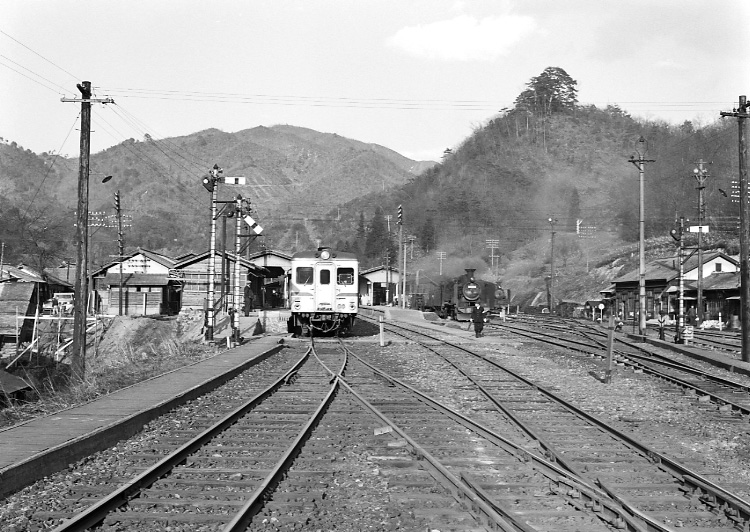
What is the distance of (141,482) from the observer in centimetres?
711

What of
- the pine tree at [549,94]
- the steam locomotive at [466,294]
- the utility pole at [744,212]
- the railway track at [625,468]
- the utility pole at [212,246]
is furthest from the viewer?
the pine tree at [549,94]

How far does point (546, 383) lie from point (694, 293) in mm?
35687

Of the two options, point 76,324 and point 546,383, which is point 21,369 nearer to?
point 76,324

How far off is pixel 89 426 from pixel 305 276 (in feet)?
58.0

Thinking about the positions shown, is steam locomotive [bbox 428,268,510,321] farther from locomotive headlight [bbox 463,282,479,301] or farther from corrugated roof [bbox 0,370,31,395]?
corrugated roof [bbox 0,370,31,395]

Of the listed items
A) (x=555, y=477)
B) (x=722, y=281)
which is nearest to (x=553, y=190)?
(x=722, y=281)

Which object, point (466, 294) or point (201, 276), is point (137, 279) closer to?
point (201, 276)

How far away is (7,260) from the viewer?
212 feet

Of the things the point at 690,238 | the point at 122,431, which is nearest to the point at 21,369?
the point at 122,431

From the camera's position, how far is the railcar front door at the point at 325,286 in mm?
27141

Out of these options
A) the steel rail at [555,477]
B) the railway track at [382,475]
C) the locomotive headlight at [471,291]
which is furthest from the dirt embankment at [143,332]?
the steel rail at [555,477]

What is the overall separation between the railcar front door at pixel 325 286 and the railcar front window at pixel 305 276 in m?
0.24

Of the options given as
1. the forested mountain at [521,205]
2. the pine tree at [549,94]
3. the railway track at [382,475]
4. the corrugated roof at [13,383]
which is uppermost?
the pine tree at [549,94]

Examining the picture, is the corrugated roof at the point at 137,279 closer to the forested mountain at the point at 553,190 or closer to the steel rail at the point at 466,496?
the forested mountain at the point at 553,190
